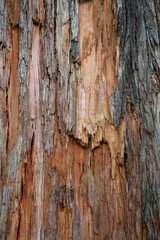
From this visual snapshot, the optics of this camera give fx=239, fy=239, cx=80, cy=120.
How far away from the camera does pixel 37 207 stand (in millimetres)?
1576

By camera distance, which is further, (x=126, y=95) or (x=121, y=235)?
(x=126, y=95)

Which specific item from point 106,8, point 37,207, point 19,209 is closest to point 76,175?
point 37,207

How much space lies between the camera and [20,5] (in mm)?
1749

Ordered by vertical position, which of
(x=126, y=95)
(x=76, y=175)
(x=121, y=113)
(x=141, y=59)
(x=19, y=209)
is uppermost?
(x=141, y=59)

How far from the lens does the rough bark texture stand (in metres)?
1.57

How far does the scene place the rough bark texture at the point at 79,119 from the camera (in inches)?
61.7

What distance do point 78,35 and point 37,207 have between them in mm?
1218

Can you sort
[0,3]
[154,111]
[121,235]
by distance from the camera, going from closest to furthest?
[121,235] → [154,111] → [0,3]

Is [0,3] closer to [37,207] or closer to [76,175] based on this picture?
[76,175]

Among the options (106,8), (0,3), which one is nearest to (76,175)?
(106,8)

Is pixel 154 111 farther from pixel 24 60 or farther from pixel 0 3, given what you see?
pixel 0 3

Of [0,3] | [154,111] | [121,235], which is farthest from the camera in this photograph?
[0,3]

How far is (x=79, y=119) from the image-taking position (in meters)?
1.66

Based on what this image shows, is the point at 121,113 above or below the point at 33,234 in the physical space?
above
